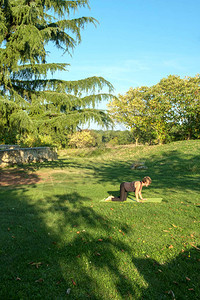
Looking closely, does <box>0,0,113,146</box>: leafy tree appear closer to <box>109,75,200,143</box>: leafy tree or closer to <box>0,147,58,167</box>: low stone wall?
<box>0,147,58,167</box>: low stone wall

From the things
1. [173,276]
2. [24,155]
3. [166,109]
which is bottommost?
[173,276]

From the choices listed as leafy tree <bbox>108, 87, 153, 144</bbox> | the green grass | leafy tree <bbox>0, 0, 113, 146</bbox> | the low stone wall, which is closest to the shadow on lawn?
the green grass

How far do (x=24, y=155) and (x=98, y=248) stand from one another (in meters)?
16.7

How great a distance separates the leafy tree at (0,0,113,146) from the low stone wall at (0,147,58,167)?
556 centimetres

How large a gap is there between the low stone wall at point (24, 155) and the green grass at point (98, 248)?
1043cm

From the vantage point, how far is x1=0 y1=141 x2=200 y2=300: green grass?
10.7ft

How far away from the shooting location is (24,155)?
19.7 metres

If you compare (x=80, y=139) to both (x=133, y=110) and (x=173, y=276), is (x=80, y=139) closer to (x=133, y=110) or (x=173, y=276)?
(x=133, y=110)

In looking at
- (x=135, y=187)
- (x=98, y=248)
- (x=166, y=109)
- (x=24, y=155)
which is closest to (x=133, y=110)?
(x=166, y=109)

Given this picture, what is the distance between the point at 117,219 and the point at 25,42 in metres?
9.59

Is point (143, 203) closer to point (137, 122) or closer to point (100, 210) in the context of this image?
point (100, 210)

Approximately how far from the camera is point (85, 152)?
30391 millimetres

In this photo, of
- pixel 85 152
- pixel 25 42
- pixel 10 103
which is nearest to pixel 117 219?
pixel 10 103

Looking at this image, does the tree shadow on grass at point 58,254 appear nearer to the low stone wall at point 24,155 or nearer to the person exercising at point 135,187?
the person exercising at point 135,187
